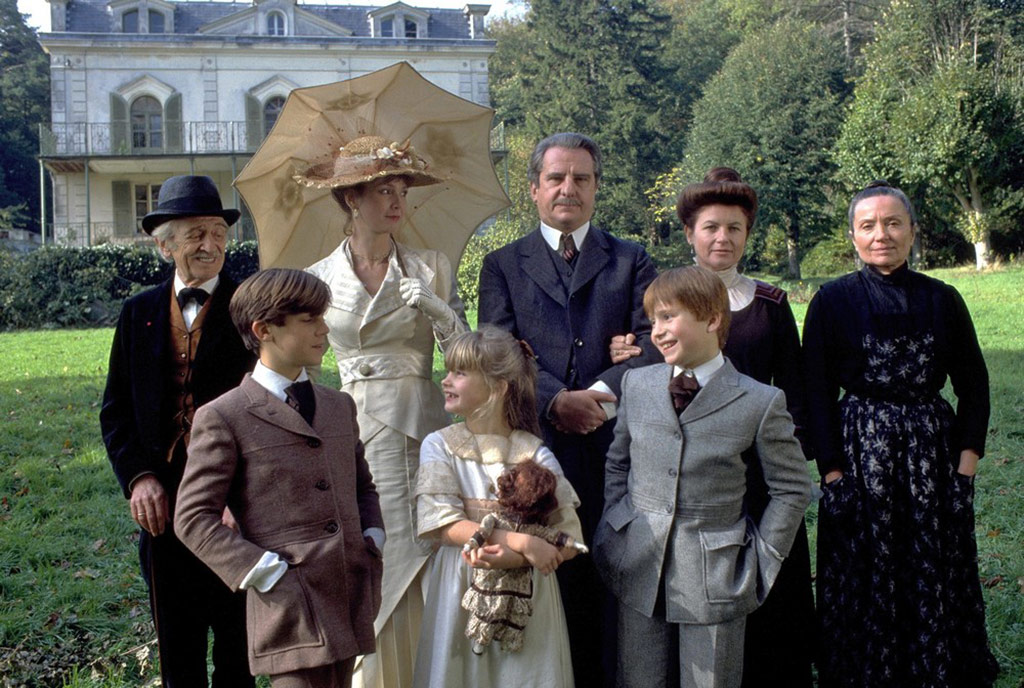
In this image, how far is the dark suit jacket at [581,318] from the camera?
12.5 ft

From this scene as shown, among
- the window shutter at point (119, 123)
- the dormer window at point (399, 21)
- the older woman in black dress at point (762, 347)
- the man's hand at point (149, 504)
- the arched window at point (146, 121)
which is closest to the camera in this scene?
the man's hand at point (149, 504)

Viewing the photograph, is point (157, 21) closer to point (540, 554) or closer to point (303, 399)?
point (303, 399)

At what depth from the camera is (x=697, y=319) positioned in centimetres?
323

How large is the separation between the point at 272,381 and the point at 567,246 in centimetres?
148

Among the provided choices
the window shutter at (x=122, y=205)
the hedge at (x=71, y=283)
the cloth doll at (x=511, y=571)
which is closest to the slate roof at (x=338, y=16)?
the window shutter at (x=122, y=205)

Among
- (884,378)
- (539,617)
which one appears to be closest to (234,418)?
(539,617)

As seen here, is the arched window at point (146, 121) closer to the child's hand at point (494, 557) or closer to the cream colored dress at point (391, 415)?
the cream colored dress at point (391, 415)

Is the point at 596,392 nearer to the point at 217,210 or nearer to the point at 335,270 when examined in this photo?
the point at 335,270

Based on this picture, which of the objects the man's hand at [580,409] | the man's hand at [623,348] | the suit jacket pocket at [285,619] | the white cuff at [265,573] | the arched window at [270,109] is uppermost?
the arched window at [270,109]

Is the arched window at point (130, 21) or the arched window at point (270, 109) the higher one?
the arched window at point (130, 21)

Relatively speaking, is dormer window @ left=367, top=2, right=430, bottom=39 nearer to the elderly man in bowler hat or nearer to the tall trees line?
the tall trees line

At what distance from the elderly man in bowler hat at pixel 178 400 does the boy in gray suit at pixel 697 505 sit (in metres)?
1.42

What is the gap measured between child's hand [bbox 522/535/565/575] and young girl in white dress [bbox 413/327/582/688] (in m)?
0.09

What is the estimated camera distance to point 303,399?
2.97m
